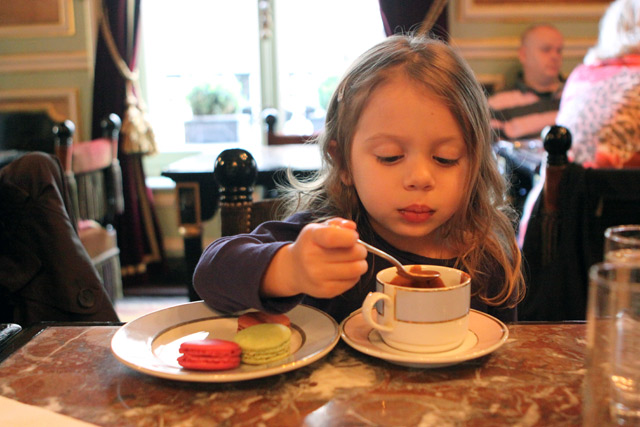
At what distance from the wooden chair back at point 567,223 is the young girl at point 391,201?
1.47 feet

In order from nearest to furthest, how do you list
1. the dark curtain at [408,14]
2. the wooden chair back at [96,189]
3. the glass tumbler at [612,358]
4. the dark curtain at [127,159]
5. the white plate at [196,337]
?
the glass tumbler at [612,358], the white plate at [196,337], the wooden chair back at [96,189], the dark curtain at [408,14], the dark curtain at [127,159]

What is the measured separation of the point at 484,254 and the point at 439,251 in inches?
2.9

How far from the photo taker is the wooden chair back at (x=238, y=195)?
106 cm

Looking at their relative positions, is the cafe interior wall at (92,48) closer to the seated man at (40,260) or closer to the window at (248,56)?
the window at (248,56)

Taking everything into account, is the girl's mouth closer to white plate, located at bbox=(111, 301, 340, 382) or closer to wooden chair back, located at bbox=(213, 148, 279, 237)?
white plate, located at bbox=(111, 301, 340, 382)

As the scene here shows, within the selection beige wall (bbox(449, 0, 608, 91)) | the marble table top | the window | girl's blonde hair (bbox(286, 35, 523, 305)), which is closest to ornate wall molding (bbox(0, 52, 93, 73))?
the window

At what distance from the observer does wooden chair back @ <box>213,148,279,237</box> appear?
41.8 inches

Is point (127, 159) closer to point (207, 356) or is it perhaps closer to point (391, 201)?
point (391, 201)

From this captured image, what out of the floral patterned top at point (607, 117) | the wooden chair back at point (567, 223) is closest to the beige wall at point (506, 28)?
the floral patterned top at point (607, 117)

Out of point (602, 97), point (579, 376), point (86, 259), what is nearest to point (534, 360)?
point (579, 376)

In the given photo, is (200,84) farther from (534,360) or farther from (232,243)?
(534,360)

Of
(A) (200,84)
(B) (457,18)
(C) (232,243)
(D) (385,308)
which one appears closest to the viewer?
(D) (385,308)

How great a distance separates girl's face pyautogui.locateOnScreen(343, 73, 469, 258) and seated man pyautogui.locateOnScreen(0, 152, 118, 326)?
0.58 metres

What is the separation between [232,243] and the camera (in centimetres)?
79
